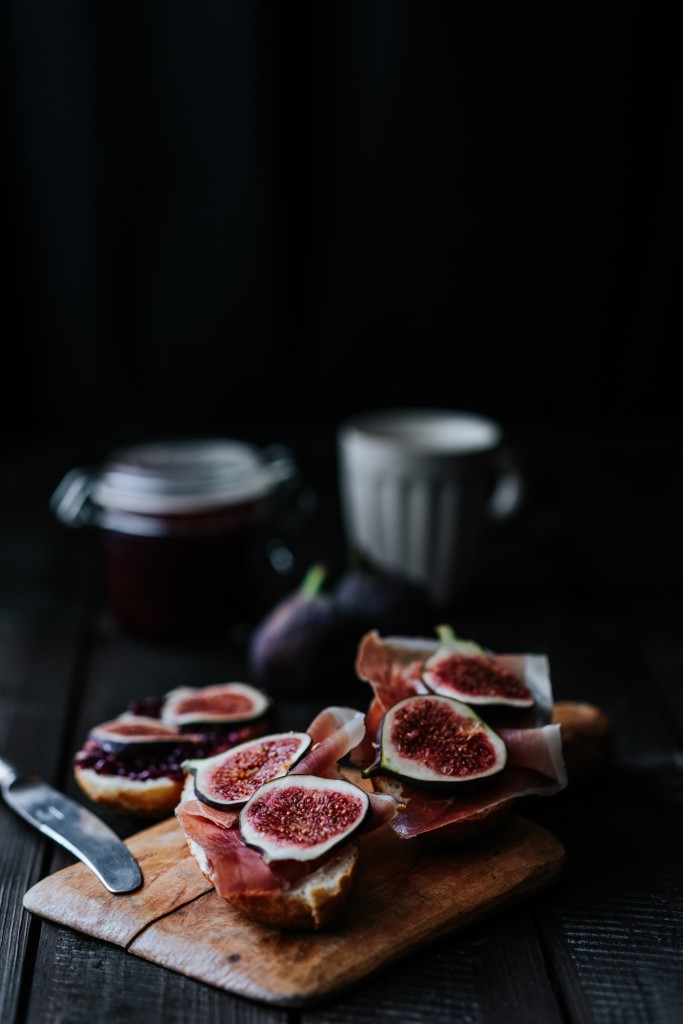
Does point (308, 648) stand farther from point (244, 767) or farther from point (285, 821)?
point (285, 821)

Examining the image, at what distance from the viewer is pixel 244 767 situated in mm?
1544

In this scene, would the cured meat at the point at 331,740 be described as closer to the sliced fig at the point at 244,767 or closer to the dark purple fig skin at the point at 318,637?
the sliced fig at the point at 244,767

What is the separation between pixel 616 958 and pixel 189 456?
4.92ft

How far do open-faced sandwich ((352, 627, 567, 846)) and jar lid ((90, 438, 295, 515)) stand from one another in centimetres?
74

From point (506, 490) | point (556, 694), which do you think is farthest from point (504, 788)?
point (506, 490)

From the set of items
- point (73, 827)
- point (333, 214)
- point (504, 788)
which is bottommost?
point (73, 827)

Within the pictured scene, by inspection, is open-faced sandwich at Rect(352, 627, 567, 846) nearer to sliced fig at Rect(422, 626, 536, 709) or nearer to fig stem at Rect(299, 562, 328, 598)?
sliced fig at Rect(422, 626, 536, 709)

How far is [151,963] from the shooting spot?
133 centimetres

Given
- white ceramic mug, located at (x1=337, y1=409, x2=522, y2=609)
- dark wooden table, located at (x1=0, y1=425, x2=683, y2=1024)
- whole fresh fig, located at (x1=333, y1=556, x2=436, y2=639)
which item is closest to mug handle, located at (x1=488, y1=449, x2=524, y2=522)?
white ceramic mug, located at (x1=337, y1=409, x2=522, y2=609)

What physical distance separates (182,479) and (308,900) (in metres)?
1.21

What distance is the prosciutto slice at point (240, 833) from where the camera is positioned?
132 centimetres

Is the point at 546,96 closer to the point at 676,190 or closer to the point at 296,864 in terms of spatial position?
the point at 676,190

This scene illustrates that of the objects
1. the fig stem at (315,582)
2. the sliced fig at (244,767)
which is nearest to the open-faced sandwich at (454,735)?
the sliced fig at (244,767)

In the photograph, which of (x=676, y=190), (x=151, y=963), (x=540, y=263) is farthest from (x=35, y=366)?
(x=151, y=963)
